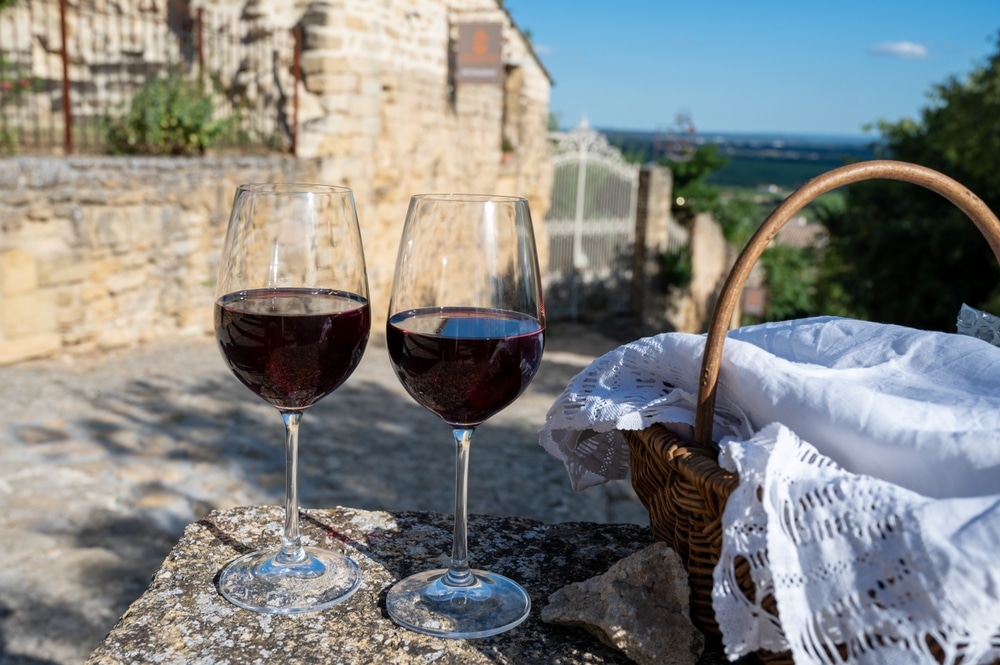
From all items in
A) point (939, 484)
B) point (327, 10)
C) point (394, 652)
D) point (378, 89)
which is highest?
point (327, 10)

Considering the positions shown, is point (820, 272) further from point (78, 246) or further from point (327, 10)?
point (78, 246)

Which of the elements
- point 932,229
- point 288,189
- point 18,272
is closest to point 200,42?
point 18,272

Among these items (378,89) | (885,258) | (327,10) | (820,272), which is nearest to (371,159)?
(378,89)

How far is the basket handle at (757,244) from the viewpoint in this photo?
949 mm

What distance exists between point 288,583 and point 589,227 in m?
12.9

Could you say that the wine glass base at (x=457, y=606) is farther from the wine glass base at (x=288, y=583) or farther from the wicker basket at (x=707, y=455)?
the wicker basket at (x=707, y=455)

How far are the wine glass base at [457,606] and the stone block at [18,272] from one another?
177 inches

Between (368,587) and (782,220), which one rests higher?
(782,220)

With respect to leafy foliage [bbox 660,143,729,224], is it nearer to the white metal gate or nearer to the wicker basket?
the white metal gate

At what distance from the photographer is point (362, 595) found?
1072 mm

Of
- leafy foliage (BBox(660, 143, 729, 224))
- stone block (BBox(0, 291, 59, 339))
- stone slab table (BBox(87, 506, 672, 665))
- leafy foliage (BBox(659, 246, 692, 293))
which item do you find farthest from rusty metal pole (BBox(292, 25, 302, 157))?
leafy foliage (BBox(660, 143, 729, 224))

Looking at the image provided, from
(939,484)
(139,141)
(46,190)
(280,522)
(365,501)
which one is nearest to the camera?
(939,484)

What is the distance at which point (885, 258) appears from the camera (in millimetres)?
12516

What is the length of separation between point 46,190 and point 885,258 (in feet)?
36.4
